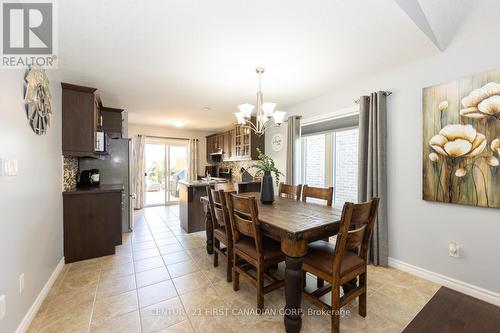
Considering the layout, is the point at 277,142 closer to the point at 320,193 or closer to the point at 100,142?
the point at 320,193

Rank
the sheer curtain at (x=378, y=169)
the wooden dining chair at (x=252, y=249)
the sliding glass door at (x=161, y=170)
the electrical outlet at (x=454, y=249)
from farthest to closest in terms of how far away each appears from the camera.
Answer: the sliding glass door at (x=161, y=170) → the sheer curtain at (x=378, y=169) → the electrical outlet at (x=454, y=249) → the wooden dining chair at (x=252, y=249)

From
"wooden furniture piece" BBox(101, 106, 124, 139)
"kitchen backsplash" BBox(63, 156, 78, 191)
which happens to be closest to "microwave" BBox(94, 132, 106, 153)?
"kitchen backsplash" BBox(63, 156, 78, 191)

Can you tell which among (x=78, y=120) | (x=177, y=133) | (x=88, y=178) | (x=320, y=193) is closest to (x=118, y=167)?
(x=88, y=178)

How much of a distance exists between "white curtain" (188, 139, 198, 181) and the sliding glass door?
0.31 m

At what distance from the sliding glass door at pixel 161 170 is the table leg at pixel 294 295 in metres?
5.58

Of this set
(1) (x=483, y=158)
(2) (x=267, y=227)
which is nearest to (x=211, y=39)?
(2) (x=267, y=227)

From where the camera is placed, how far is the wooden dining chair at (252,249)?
1765mm

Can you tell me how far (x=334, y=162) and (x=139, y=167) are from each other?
502 cm

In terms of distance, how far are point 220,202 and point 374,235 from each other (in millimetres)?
1908

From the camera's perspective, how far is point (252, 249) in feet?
6.32

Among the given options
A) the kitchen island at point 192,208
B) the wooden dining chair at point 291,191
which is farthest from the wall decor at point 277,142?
the kitchen island at point 192,208

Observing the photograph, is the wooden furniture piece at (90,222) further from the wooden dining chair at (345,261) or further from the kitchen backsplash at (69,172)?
the wooden dining chair at (345,261)

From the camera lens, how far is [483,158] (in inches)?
75.5

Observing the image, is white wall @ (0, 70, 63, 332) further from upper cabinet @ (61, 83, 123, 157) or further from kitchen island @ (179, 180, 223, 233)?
kitchen island @ (179, 180, 223, 233)
